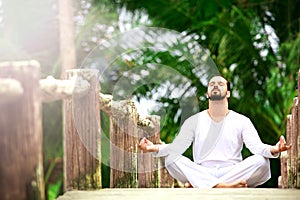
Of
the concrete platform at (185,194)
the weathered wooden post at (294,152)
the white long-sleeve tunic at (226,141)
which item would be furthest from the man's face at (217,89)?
the concrete platform at (185,194)

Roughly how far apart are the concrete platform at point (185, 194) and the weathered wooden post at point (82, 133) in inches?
3.0

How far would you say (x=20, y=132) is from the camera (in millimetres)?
2076

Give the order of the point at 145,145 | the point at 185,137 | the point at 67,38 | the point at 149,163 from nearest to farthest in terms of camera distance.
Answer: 1. the point at 145,145
2. the point at 185,137
3. the point at 149,163
4. the point at 67,38

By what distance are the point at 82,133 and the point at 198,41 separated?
5.19 meters

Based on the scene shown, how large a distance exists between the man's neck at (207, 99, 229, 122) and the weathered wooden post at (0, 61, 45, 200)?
6.43 ft

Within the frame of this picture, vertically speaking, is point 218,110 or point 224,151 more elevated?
point 218,110

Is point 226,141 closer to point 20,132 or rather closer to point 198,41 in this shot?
point 20,132

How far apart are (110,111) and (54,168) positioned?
588 cm

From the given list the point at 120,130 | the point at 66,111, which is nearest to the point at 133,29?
the point at 120,130

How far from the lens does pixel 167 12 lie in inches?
335

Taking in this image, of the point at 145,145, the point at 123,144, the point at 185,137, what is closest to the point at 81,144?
the point at 145,145

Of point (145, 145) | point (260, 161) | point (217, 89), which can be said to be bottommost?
point (260, 161)

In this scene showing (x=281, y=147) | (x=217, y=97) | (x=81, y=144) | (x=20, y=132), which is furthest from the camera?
(x=217, y=97)

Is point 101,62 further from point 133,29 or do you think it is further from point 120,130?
point 120,130
